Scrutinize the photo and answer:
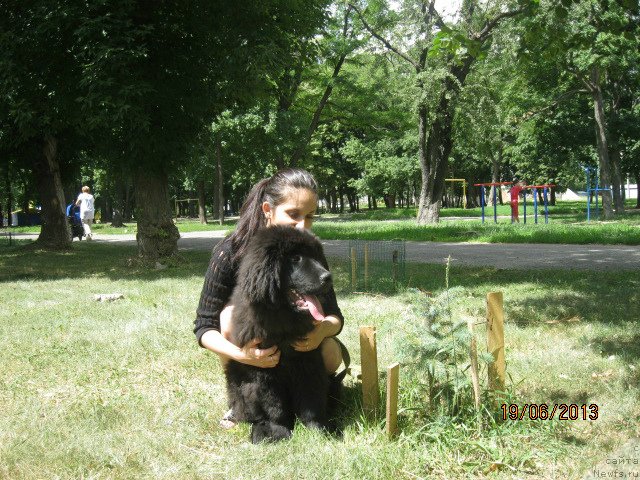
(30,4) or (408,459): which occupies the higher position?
(30,4)

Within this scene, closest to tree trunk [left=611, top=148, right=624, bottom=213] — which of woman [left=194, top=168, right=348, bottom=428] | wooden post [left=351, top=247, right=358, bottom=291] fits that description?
wooden post [left=351, top=247, right=358, bottom=291]

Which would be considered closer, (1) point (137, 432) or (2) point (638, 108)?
(1) point (137, 432)

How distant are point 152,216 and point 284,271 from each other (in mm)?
10436

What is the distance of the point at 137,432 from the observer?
11.2ft

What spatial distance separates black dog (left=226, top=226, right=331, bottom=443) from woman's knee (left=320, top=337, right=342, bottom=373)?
122mm

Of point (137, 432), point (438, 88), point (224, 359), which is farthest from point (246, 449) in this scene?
point (438, 88)

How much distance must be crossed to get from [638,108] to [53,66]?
32.2 m

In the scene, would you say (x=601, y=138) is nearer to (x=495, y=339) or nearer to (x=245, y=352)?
(x=495, y=339)

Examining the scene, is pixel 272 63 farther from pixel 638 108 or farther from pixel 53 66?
pixel 638 108

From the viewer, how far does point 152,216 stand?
12.5 metres

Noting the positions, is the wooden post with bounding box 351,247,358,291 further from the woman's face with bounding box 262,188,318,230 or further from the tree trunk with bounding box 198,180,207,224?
the tree trunk with bounding box 198,180,207,224

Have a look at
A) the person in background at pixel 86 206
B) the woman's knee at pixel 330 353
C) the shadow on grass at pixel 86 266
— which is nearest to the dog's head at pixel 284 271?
the woman's knee at pixel 330 353

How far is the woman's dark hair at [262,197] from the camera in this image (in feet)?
10.5

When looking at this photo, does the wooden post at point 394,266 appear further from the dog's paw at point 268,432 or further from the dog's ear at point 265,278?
the dog's ear at point 265,278
